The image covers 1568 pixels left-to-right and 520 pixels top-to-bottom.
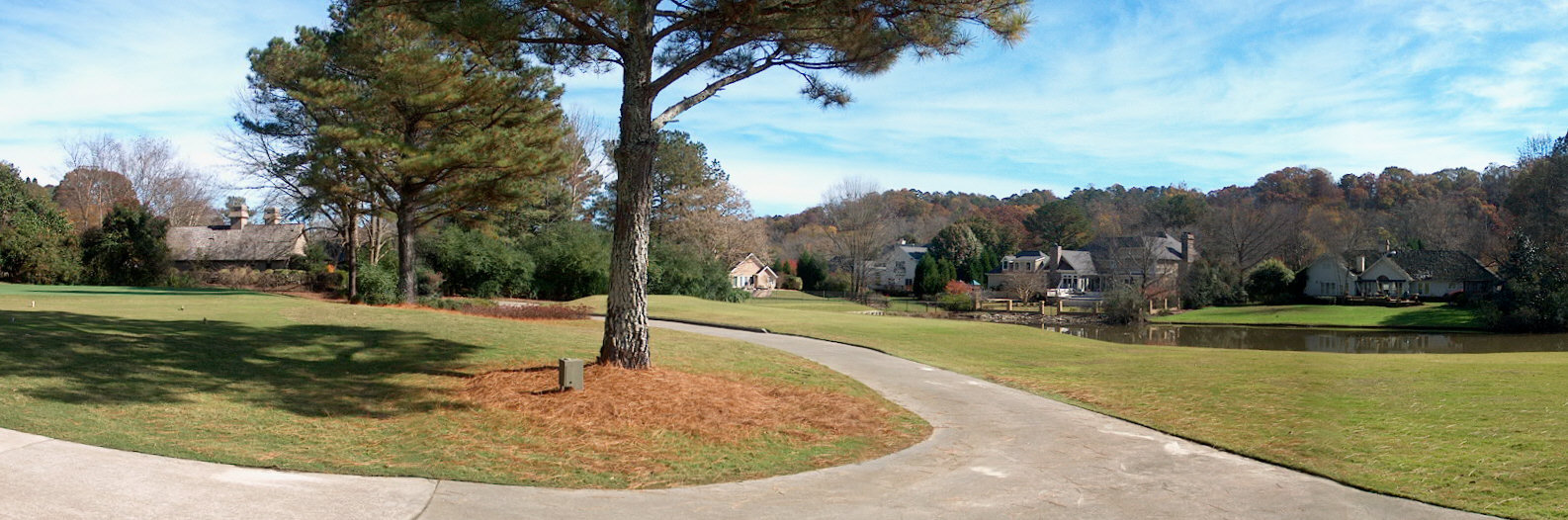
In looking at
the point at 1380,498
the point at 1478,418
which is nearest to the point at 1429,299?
the point at 1478,418

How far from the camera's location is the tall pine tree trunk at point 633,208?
33.2ft

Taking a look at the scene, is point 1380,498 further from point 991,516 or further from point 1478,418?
point 1478,418

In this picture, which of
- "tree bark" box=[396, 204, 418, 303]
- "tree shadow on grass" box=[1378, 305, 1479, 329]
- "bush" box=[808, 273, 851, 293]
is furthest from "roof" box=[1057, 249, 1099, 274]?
"tree bark" box=[396, 204, 418, 303]

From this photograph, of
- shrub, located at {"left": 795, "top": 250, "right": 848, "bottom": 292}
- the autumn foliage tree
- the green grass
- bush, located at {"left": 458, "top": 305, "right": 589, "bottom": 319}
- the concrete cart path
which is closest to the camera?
the concrete cart path

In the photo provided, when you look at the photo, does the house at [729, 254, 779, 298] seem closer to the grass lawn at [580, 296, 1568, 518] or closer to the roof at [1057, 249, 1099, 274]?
the roof at [1057, 249, 1099, 274]

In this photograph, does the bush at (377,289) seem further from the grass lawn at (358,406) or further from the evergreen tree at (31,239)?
the evergreen tree at (31,239)

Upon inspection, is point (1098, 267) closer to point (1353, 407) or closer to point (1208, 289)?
point (1208, 289)

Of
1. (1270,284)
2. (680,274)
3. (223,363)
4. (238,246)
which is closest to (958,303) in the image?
(680,274)

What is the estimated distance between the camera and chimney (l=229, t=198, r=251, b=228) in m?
52.4

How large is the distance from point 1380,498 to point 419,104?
22981mm

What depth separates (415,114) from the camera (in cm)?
2433

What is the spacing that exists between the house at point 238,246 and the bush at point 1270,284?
208ft

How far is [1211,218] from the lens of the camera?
237ft

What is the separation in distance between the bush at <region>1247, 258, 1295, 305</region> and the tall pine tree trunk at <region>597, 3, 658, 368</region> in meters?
61.8
